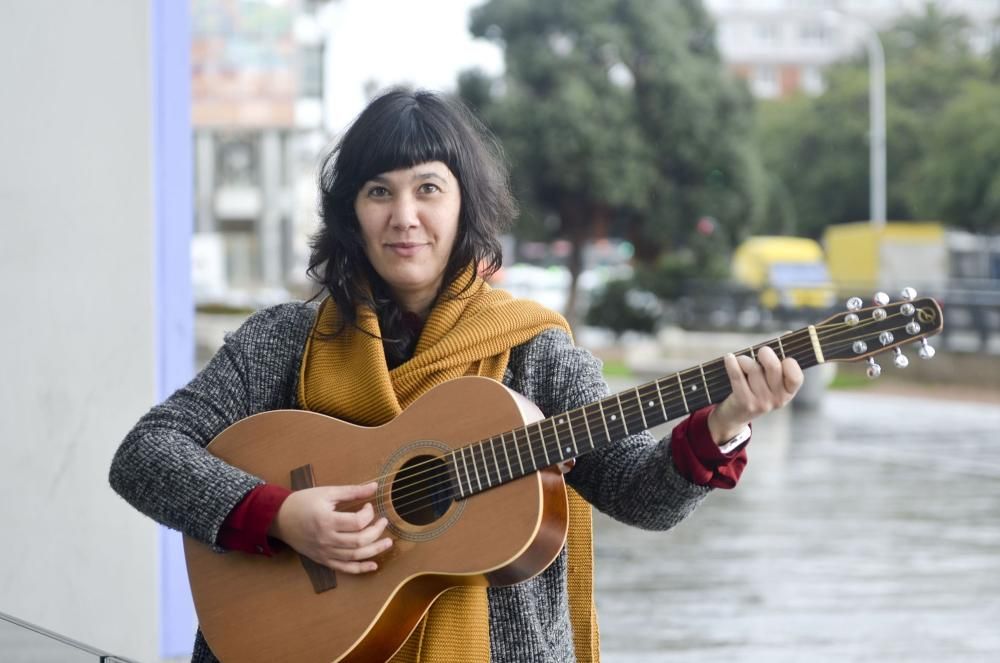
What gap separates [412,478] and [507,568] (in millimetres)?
256

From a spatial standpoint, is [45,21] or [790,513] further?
[790,513]

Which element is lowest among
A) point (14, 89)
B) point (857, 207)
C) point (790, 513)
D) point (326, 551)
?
point (857, 207)

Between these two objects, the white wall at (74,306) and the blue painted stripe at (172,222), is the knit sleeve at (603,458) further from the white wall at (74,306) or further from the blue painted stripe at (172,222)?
the blue painted stripe at (172,222)

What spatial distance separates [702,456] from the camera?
7.06ft

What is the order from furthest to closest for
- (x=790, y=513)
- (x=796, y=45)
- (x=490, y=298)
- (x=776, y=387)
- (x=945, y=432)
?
(x=796, y=45), (x=945, y=432), (x=790, y=513), (x=490, y=298), (x=776, y=387)

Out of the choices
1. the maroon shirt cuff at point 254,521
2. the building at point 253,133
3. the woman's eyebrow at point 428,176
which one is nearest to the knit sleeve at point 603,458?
the woman's eyebrow at point 428,176

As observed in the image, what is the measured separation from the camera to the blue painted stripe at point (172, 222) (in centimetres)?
409

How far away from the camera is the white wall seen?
3580 mm

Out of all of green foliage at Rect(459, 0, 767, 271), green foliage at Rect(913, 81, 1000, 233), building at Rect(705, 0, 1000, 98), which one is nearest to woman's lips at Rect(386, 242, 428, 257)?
green foliage at Rect(459, 0, 767, 271)

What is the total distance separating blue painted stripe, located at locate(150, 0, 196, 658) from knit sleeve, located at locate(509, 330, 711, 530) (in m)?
1.93

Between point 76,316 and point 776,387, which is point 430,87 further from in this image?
point 76,316

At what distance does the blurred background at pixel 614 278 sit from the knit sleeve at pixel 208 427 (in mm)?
292

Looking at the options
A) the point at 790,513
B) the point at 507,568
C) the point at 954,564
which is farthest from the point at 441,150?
the point at 790,513

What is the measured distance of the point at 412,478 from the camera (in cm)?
230
